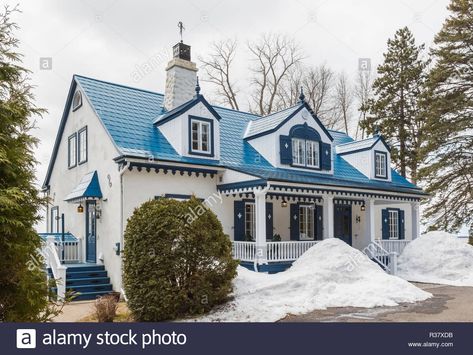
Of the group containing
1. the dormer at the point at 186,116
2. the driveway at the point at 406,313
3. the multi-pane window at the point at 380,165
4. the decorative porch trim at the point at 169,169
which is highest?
the dormer at the point at 186,116

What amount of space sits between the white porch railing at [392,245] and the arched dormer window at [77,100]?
12788 millimetres

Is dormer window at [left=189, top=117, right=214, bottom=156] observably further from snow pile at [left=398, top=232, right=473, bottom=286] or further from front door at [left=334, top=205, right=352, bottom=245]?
snow pile at [left=398, top=232, right=473, bottom=286]

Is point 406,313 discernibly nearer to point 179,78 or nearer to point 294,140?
point 294,140

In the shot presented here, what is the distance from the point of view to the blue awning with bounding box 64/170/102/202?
14.7m

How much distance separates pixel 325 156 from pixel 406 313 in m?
9.76

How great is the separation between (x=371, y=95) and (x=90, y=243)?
26.1m

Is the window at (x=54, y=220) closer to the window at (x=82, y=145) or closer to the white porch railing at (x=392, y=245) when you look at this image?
the window at (x=82, y=145)

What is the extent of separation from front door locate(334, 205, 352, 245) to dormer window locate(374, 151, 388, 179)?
2.91 m

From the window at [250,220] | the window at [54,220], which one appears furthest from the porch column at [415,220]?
the window at [54,220]

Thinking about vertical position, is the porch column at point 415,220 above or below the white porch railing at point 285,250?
above

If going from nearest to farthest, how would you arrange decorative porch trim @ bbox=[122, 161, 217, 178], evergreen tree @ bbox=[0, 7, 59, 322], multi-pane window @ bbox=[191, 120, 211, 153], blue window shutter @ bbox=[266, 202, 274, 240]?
1. evergreen tree @ bbox=[0, 7, 59, 322]
2. decorative porch trim @ bbox=[122, 161, 217, 178]
3. multi-pane window @ bbox=[191, 120, 211, 153]
4. blue window shutter @ bbox=[266, 202, 274, 240]

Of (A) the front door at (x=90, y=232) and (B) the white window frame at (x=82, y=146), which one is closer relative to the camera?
(A) the front door at (x=90, y=232)

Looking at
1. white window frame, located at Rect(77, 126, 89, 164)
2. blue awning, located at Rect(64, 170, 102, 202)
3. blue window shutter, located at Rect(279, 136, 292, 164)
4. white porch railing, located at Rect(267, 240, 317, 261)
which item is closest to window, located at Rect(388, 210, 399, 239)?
blue window shutter, located at Rect(279, 136, 292, 164)

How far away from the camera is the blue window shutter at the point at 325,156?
62.8 feet
